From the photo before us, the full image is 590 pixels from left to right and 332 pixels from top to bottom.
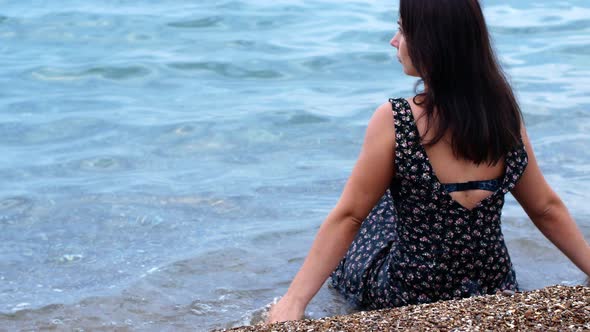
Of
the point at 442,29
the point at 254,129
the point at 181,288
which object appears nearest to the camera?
the point at 442,29

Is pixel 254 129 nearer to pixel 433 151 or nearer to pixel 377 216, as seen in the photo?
pixel 377 216

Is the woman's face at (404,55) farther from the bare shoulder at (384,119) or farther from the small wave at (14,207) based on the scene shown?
the small wave at (14,207)

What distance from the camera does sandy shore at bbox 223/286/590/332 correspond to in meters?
2.57

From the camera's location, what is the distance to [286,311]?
3.03 meters

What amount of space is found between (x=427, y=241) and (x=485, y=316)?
0.60m

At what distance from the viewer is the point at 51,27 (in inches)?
453

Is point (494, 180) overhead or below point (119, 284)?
overhead

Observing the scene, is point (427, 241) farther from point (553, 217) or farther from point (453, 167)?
point (553, 217)

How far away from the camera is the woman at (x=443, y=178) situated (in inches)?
115

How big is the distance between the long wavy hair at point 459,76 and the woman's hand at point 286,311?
0.74 metres

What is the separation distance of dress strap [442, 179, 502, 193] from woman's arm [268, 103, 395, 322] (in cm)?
21

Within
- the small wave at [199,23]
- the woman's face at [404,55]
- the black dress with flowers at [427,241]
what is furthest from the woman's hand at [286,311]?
the small wave at [199,23]

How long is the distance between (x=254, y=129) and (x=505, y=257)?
4.23 m

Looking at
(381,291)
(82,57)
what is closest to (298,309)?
(381,291)
